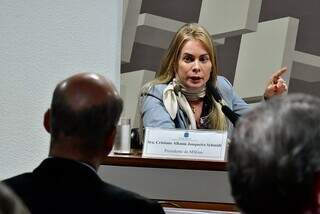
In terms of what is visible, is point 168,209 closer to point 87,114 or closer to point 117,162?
point 117,162

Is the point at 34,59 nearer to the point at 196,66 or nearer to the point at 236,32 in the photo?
the point at 196,66

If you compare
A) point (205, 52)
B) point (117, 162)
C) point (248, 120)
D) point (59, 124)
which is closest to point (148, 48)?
point (205, 52)

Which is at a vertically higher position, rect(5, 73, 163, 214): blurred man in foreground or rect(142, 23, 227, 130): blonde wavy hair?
rect(142, 23, 227, 130): blonde wavy hair

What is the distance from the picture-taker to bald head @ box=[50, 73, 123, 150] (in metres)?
1.38

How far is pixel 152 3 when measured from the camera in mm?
5258

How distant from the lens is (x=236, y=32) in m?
4.90

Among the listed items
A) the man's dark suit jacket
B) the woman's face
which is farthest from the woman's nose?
the man's dark suit jacket

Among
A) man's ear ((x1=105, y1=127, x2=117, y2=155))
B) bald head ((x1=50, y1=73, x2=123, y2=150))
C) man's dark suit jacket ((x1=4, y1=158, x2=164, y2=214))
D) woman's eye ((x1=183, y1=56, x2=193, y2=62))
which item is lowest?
man's dark suit jacket ((x1=4, y1=158, x2=164, y2=214))

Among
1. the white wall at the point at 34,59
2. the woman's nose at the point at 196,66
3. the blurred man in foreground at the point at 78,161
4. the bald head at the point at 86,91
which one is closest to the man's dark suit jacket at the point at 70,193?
the blurred man in foreground at the point at 78,161

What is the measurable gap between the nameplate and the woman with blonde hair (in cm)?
56

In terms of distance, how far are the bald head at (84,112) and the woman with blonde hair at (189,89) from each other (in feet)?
3.91

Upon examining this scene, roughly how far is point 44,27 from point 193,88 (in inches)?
Result: 23.7

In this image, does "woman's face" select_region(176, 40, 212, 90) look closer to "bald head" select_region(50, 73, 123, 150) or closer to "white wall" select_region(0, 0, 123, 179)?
"white wall" select_region(0, 0, 123, 179)

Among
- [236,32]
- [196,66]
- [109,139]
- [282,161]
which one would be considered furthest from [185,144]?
[236,32]
